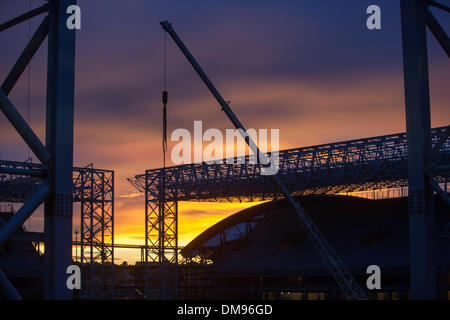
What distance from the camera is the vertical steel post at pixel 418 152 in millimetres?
20031

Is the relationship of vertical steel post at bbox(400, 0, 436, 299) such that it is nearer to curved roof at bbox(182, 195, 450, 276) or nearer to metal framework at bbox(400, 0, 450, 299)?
metal framework at bbox(400, 0, 450, 299)

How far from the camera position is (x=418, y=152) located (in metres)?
20.0

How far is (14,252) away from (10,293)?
2271 inches

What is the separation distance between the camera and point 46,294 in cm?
1700

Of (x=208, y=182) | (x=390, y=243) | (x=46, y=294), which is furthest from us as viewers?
(x=390, y=243)

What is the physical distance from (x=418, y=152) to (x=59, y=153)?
11.1 metres

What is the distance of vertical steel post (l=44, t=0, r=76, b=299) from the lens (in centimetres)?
1688

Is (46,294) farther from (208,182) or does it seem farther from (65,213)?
(208,182)

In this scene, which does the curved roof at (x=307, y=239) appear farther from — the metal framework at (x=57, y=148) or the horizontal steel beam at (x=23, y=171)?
the horizontal steel beam at (x=23, y=171)

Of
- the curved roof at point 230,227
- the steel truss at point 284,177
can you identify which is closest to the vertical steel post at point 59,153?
the steel truss at point 284,177

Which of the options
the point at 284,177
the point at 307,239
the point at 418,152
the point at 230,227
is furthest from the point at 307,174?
the point at 418,152

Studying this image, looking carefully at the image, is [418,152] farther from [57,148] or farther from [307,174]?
[307,174]

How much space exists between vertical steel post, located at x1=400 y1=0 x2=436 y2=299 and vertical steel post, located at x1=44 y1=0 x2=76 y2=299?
10.6 m
